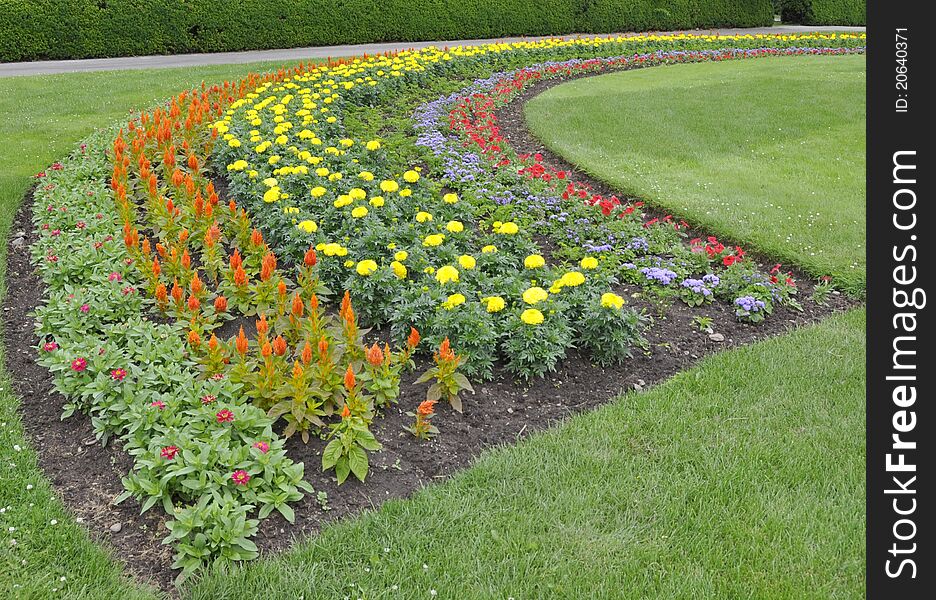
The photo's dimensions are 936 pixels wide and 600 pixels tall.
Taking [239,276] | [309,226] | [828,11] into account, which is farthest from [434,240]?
[828,11]

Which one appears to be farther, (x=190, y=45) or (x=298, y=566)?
(x=190, y=45)

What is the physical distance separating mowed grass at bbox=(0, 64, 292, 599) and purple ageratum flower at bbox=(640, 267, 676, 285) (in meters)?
3.96

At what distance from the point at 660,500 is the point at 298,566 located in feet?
5.15

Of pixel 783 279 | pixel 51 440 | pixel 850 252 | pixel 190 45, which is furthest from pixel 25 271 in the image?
pixel 190 45

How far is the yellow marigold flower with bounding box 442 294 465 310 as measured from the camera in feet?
14.4

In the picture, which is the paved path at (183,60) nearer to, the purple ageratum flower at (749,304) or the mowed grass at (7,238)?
the mowed grass at (7,238)

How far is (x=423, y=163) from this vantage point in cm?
825

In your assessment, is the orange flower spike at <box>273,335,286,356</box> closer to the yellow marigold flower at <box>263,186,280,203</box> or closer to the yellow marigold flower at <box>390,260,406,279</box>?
the yellow marigold flower at <box>390,260,406,279</box>

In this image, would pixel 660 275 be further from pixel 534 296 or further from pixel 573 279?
pixel 534 296

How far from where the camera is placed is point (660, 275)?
5598 mm

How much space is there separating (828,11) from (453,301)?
3359 cm

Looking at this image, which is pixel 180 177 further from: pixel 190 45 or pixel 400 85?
pixel 190 45

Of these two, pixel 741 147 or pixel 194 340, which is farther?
pixel 741 147
